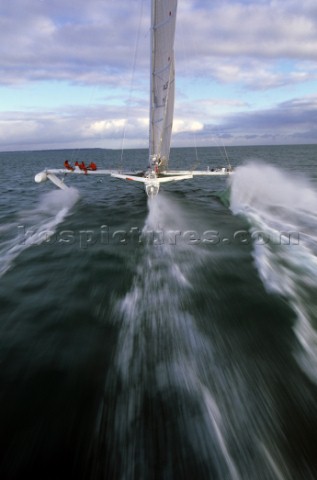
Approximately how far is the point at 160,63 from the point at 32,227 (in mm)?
12481

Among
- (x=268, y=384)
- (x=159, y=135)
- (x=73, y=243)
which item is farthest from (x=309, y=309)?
(x=159, y=135)

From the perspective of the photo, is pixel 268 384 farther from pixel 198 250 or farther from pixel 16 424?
pixel 198 250

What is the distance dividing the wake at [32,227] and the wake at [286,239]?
8040 mm

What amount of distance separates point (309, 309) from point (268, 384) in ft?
8.65

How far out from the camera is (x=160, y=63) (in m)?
17.2

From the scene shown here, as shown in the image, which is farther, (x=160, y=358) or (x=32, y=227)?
(x=32, y=227)

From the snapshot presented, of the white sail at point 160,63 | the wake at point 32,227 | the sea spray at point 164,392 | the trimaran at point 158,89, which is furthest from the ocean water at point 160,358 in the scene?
the white sail at point 160,63

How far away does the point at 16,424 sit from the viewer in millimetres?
3824

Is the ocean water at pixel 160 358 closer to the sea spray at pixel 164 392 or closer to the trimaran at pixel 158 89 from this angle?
the sea spray at pixel 164 392

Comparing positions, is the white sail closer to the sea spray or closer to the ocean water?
the ocean water

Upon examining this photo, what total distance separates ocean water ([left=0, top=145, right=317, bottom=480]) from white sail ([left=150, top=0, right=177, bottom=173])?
456 inches

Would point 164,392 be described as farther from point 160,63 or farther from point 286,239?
point 160,63

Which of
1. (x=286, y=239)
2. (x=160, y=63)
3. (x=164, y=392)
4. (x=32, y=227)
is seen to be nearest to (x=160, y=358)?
(x=164, y=392)

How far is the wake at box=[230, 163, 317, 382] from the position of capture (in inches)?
233
